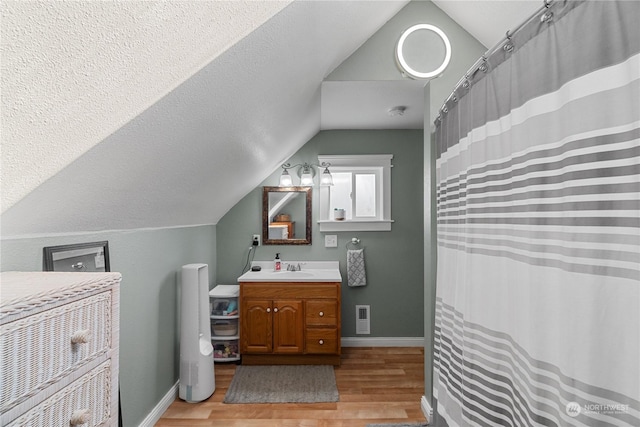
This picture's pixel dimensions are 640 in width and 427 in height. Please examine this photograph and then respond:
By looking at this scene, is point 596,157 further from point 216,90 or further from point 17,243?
point 17,243

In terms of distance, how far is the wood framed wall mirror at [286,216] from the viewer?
3.61 meters

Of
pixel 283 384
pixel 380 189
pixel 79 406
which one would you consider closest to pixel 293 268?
pixel 283 384

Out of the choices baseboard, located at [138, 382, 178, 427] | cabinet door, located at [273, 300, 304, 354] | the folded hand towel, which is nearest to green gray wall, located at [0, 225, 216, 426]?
baseboard, located at [138, 382, 178, 427]

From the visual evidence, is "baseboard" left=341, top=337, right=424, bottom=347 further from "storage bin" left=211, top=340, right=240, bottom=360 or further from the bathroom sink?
"storage bin" left=211, top=340, right=240, bottom=360

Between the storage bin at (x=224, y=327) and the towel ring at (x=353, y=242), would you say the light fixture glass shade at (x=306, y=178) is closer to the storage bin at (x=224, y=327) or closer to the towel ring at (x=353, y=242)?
the towel ring at (x=353, y=242)

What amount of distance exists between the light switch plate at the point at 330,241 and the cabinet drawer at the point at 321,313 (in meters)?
0.71

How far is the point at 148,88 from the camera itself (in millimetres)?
1126

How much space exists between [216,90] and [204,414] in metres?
2.14

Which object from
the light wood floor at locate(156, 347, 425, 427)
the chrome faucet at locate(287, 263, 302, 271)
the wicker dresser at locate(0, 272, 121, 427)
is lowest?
the light wood floor at locate(156, 347, 425, 427)

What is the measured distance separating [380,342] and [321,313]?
95 centimetres

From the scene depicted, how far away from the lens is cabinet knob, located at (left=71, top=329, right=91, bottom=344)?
3.12ft

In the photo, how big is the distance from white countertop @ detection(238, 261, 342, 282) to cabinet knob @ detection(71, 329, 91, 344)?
2112 mm

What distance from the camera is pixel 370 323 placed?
3.62 metres

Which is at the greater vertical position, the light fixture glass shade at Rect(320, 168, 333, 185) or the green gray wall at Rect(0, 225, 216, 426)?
the light fixture glass shade at Rect(320, 168, 333, 185)
